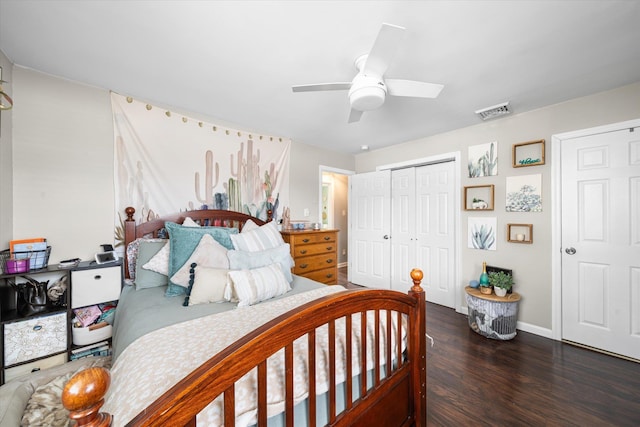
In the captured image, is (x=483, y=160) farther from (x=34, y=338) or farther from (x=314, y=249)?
(x=34, y=338)

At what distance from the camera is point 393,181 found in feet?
12.9

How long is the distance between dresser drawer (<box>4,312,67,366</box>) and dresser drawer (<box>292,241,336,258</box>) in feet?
6.63

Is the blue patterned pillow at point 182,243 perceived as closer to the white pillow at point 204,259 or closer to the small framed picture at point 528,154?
the white pillow at point 204,259

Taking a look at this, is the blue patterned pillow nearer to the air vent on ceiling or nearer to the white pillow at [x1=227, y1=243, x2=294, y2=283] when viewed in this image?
the white pillow at [x1=227, y1=243, x2=294, y2=283]

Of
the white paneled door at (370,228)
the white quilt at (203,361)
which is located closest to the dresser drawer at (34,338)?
the white quilt at (203,361)

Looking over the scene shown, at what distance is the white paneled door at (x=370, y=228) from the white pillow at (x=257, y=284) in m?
2.58

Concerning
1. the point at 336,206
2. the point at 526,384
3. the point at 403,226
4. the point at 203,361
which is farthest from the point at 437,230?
the point at 203,361

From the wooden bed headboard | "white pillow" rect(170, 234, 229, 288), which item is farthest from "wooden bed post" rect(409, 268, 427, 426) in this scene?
the wooden bed headboard

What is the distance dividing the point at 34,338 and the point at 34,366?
218mm

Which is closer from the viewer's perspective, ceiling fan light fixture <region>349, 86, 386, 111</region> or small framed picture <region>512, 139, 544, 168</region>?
ceiling fan light fixture <region>349, 86, 386, 111</region>

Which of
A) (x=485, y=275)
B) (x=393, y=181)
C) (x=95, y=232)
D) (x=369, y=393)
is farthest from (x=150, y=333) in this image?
(x=393, y=181)

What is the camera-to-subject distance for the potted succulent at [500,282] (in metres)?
2.56

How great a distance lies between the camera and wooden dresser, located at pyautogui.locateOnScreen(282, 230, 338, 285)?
300cm

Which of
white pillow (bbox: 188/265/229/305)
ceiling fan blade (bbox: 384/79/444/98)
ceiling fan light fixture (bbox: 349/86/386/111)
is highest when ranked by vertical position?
ceiling fan blade (bbox: 384/79/444/98)
